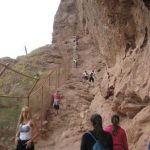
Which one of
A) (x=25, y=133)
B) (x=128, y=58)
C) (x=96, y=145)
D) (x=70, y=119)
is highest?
(x=128, y=58)

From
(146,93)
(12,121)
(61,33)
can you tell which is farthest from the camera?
(61,33)

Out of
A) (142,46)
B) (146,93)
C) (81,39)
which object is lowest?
(146,93)

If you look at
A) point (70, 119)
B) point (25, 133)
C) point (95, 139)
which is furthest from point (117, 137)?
point (70, 119)

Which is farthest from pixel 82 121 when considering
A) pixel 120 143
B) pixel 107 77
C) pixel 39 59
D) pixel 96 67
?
pixel 39 59

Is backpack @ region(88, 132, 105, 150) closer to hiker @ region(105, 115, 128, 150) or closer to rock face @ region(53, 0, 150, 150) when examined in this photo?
hiker @ region(105, 115, 128, 150)

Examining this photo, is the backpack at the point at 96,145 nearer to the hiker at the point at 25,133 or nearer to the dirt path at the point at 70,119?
the hiker at the point at 25,133

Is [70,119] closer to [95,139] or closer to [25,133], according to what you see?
[25,133]

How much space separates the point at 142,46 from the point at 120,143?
4.90m

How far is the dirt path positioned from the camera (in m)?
14.7

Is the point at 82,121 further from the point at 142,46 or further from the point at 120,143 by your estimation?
the point at 120,143

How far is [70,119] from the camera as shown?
17.5 metres

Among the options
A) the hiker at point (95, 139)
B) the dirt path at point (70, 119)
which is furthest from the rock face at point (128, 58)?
the hiker at point (95, 139)

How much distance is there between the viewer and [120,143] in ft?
24.1

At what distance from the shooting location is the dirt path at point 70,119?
14.7 metres
